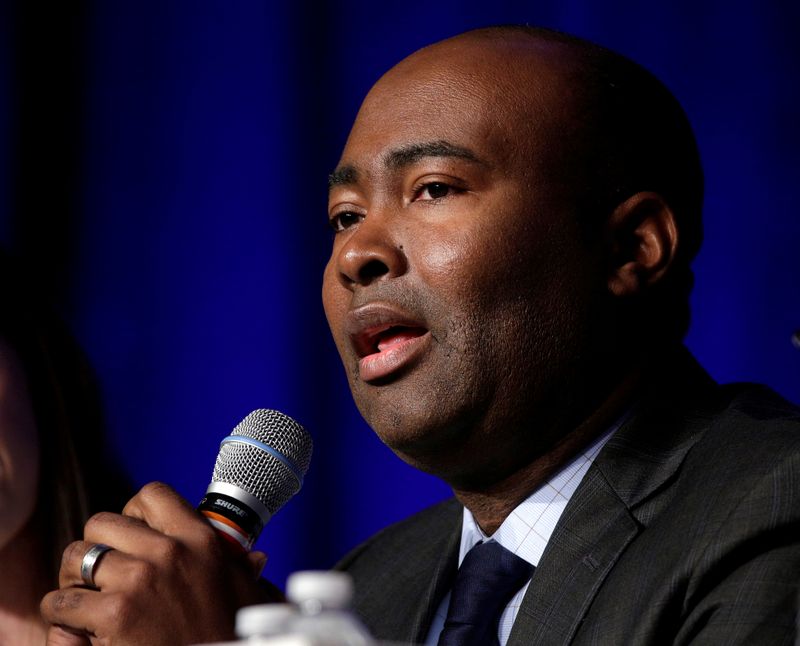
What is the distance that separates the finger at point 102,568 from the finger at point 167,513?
6 cm

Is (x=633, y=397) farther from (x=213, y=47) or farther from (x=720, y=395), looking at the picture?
(x=213, y=47)

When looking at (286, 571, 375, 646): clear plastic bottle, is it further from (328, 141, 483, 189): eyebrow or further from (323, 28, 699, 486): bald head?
(328, 141, 483, 189): eyebrow

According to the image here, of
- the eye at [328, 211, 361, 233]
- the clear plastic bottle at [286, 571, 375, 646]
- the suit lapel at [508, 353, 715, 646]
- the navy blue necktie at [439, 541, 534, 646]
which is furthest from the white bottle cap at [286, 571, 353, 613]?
the eye at [328, 211, 361, 233]

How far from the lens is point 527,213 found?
5.25 feet

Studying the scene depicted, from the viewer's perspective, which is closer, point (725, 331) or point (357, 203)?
point (357, 203)

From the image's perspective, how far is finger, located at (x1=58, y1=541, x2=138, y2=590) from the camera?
4.29 ft

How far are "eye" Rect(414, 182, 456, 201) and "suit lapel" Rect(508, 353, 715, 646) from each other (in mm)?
413

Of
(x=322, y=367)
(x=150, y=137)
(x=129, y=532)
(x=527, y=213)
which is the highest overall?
(x=150, y=137)

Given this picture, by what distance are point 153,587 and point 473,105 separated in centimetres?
80

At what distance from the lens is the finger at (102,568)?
131 cm

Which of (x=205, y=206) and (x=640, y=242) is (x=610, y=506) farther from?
(x=205, y=206)

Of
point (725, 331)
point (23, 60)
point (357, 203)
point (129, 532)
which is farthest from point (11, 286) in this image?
point (725, 331)

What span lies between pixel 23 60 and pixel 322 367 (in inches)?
43.3

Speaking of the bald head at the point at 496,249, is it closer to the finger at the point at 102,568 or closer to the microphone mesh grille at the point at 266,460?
the microphone mesh grille at the point at 266,460
